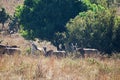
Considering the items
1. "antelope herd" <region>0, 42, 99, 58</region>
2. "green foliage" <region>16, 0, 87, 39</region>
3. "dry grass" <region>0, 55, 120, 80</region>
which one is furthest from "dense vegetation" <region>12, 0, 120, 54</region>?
"dry grass" <region>0, 55, 120, 80</region>

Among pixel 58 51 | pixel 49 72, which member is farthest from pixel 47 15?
pixel 49 72

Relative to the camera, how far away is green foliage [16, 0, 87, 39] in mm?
33781

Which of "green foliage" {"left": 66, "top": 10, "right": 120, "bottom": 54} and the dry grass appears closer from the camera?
the dry grass

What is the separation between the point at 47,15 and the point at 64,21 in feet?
Answer: 6.48

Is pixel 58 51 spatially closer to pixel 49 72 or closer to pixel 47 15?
pixel 47 15

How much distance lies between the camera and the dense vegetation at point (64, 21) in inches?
1057

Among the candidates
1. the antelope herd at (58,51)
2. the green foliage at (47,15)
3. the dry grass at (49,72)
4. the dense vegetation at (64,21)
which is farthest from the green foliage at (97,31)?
the dry grass at (49,72)

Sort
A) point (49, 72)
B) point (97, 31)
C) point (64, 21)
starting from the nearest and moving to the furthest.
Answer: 1. point (49, 72)
2. point (97, 31)
3. point (64, 21)

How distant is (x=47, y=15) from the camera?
1346 inches

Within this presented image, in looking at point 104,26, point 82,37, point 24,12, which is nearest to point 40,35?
point 24,12

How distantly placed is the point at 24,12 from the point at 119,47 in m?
13.4

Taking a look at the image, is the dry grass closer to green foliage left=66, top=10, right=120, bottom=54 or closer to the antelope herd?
the antelope herd

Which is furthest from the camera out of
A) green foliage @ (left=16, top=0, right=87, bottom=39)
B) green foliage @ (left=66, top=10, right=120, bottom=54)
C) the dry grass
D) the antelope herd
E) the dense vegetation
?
green foliage @ (left=16, top=0, right=87, bottom=39)

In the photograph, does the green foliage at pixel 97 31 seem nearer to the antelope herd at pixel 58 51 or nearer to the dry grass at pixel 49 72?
the antelope herd at pixel 58 51
